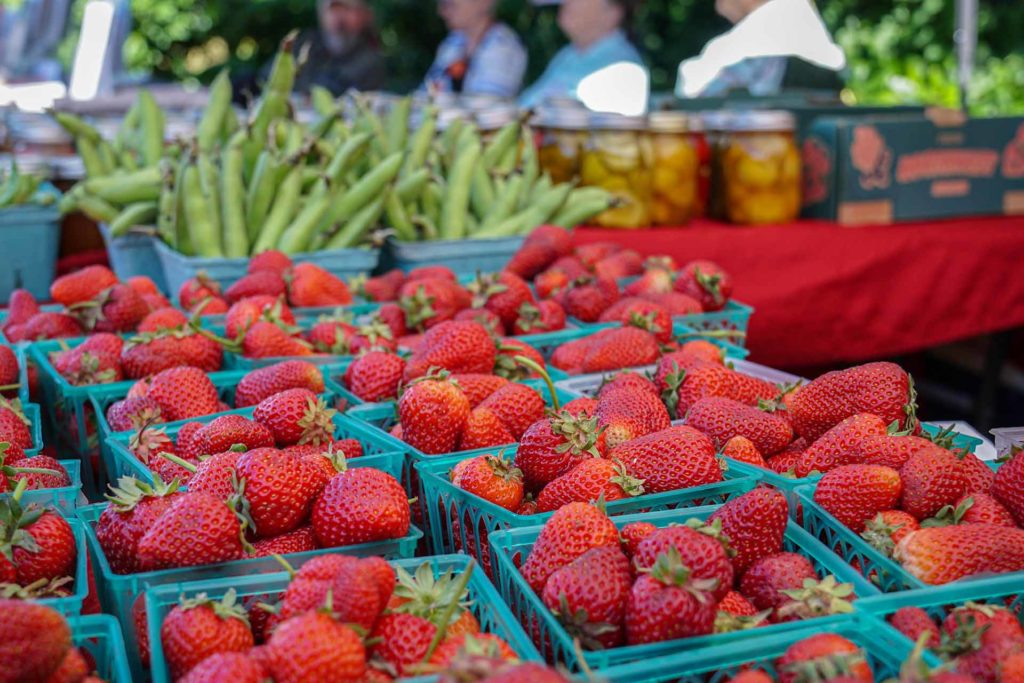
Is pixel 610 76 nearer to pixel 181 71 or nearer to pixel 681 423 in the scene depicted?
pixel 681 423

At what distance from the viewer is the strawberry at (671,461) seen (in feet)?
4.14

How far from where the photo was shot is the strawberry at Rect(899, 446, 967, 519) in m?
1.19

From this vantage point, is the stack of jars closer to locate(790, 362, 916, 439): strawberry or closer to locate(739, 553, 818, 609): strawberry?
locate(790, 362, 916, 439): strawberry

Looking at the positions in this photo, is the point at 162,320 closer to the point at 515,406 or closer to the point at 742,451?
the point at 515,406

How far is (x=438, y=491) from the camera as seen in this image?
134 cm

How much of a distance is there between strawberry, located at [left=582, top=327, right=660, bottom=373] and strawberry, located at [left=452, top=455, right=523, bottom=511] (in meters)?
0.58

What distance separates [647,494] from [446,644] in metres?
0.38

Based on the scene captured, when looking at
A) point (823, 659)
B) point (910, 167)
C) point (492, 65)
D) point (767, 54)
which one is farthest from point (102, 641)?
point (492, 65)

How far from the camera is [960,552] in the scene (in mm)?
1085

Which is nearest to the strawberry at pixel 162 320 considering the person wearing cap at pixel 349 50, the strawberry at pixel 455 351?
the strawberry at pixel 455 351

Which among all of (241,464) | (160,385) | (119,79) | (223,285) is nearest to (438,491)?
(241,464)

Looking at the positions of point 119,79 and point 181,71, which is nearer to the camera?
point 119,79

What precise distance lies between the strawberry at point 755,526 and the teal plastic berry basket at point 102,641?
0.61 m

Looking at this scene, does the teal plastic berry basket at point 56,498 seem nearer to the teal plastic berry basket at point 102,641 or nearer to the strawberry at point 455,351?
the teal plastic berry basket at point 102,641
